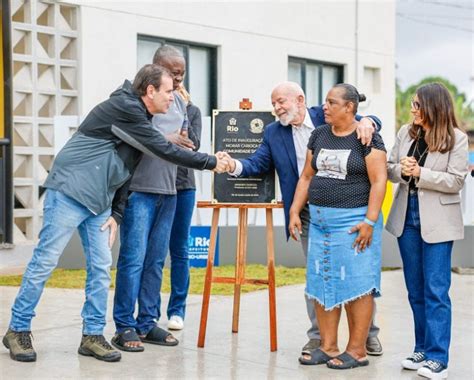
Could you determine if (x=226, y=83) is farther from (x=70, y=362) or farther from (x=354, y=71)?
(x=70, y=362)

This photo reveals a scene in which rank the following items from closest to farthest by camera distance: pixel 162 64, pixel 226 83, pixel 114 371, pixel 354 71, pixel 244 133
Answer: pixel 114 371
pixel 162 64
pixel 244 133
pixel 226 83
pixel 354 71

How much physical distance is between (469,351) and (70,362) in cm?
295

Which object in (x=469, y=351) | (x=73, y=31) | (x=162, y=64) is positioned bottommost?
(x=469, y=351)

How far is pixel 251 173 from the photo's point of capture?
6629 millimetres

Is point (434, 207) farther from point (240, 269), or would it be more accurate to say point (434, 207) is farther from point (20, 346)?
point (20, 346)

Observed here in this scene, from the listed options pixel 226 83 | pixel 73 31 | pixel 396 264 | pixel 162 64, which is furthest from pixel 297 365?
pixel 226 83

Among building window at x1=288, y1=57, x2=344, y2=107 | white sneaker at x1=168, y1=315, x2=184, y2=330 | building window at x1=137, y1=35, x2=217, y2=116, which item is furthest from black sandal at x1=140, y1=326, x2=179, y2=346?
building window at x1=288, y1=57, x2=344, y2=107

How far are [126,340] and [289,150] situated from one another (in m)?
1.79

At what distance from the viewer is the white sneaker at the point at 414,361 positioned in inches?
237

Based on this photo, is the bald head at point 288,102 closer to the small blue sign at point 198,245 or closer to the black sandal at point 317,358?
the black sandal at point 317,358

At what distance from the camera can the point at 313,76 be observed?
15.5 metres

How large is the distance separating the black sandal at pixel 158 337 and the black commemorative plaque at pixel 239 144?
109 cm

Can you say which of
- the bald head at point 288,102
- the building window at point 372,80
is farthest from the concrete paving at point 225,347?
the building window at point 372,80

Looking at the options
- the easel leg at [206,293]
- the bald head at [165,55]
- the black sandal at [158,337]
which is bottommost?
the black sandal at [158,337]
